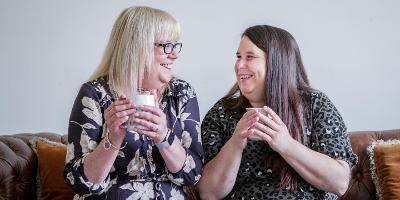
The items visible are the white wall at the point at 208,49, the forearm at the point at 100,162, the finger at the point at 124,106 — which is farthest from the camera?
the white wall at the point at 208,49

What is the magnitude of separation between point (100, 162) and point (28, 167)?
0.57 meters

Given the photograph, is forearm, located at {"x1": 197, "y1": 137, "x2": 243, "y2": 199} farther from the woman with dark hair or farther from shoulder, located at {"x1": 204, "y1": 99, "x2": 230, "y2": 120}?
shoulder, located at {"x1": 204, "y1": 99, "x2": 230, "y2": 120}

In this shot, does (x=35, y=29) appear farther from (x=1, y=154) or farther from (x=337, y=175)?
(x=337, y=175)

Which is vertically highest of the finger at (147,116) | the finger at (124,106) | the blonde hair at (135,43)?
the blonde hair at (135,43)

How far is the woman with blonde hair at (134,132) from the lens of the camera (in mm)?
1341

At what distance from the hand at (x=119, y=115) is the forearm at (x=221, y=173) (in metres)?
0.41

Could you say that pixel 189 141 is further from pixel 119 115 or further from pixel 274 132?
pixel 119 115

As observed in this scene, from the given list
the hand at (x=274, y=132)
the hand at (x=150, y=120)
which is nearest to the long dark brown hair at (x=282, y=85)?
the hand at (x=274, y=132)

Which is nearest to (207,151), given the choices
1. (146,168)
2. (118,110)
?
(146,168)

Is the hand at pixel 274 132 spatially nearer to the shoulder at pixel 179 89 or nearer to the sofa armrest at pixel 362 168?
the shoulder at pixel 179 89

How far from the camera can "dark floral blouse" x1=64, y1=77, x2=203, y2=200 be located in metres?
1.35

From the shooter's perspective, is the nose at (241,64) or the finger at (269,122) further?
the nose at (241,64)

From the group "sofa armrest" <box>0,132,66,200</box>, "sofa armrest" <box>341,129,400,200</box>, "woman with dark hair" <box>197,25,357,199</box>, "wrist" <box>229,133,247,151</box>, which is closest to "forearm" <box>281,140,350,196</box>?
"woman with dark hair" <box>197,25,357,199</box>

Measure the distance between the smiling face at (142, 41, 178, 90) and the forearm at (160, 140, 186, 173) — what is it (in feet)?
0.64
